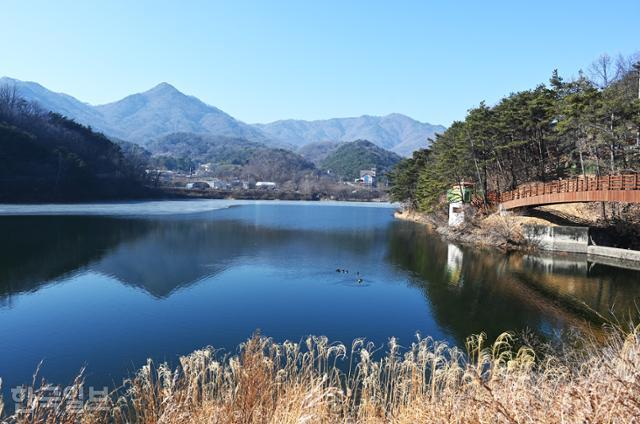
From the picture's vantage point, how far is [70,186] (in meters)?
71.1

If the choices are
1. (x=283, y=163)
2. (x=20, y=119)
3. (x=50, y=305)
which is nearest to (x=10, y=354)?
(x=50, y=305)

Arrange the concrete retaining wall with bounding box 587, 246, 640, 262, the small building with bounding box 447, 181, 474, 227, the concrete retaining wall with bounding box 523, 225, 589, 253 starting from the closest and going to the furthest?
the concrete retaining wall with bounding box 587, 246, 640, 262
the concrete retaining wall with bounding box 523, 225, 589, 253
the small building with bounding box 447, 181, 474, 227

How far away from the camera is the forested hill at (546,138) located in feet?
75.2

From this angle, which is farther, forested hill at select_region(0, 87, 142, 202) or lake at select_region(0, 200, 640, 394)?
forested hill at select_region(0, 87, 142, 202)

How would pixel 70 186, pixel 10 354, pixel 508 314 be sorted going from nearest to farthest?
1. pixel 10 354
2. pixel 508 314
3. pixel 70 186

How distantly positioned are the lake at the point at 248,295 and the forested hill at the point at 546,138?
7684mm

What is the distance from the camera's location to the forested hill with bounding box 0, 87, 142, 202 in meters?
64.4

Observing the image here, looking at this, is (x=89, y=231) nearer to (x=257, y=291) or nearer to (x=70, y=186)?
(x=257, y=291)

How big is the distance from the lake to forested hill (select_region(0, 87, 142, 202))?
4052 centimetres

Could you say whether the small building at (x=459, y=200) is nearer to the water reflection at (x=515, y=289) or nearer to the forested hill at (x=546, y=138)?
the forested hill at (x=546, y=138)

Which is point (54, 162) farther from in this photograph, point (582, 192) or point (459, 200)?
point (582, 192)

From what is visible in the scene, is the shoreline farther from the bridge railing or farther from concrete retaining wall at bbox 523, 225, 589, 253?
the bridge railing

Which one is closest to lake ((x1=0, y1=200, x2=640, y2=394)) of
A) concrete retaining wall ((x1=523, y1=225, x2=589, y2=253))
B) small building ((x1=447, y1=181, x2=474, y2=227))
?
concrete retaining wall ((x1=523, y1=225, x2=589, y2=253))

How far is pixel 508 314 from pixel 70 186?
75862 mm
